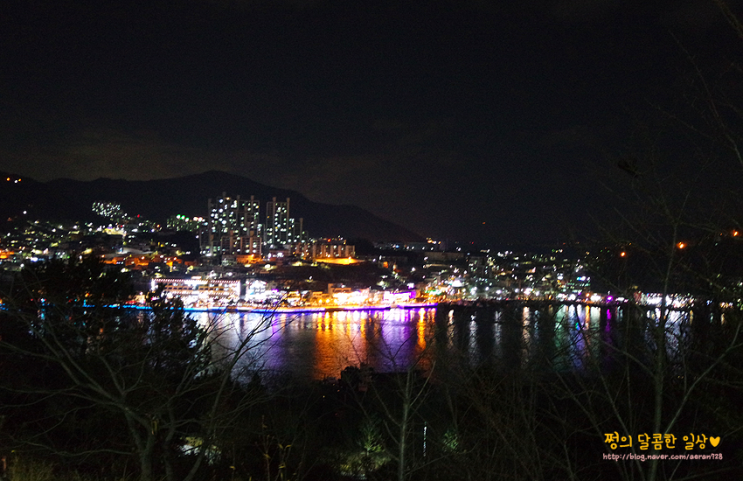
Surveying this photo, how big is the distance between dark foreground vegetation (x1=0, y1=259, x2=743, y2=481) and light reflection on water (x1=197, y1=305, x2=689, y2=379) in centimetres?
3

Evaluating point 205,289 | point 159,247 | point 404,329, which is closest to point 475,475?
point 404,329

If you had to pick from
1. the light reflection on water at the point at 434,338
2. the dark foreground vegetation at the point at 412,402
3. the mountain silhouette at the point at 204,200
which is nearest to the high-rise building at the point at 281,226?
the mountain silhouette at the point at 204,200

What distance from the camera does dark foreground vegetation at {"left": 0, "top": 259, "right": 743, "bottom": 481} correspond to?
1.33 meters

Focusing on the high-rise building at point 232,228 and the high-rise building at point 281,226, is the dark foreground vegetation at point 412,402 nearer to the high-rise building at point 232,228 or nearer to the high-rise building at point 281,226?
the high-rise building at point 232,228

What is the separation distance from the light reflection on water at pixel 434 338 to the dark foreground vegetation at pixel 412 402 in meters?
0.03

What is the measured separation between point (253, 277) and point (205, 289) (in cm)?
481

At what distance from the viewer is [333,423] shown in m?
4.98

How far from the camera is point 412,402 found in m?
1.48

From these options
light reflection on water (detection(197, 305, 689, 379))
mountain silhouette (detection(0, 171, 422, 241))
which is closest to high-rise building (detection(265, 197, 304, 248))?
mountain silhouette (detection(0, 171, 422, 241))

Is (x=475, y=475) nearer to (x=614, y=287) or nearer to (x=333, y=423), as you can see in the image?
(x=614, y=287)

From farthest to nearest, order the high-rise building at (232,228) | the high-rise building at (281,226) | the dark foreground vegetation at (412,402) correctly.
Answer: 1. the high-rise building at (281,226)
2. the high-rise building at (232,228)
3. the dark foreground vegetation at (412,402)

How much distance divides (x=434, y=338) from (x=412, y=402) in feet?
2.10

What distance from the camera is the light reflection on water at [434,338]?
1.51 meters

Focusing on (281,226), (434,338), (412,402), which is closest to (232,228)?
(281,226)
